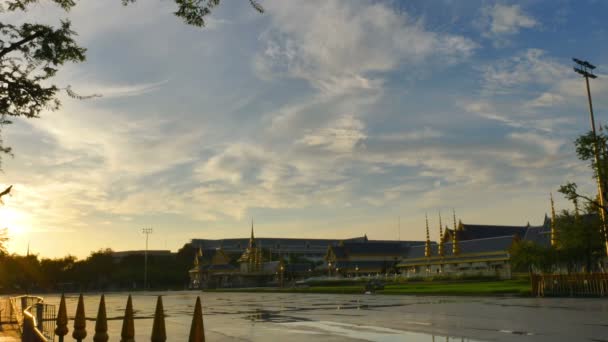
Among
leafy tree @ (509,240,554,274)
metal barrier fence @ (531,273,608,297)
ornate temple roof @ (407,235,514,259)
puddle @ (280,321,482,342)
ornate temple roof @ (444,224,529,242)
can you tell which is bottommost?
puddle @ (280,321,482,342)

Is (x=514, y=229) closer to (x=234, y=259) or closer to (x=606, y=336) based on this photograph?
(x=234, y=259)

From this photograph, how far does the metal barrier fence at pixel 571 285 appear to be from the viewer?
30578 mm

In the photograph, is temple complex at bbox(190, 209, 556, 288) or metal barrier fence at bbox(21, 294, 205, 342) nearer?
metal barrier fence at bbox(21, 294, 205, 342)

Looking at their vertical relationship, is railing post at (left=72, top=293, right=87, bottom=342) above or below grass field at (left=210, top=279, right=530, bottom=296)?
above

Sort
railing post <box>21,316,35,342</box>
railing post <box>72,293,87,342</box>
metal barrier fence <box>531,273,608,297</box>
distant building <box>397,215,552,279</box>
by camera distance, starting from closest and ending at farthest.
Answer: railing post <box>21,316,35,342</box>
railing post <box>72,293,87,342</box>
metal barrier fence <box>531,273,608,297</box>
distant building <box>397,215,552,279</box>

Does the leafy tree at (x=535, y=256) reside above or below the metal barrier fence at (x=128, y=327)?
above

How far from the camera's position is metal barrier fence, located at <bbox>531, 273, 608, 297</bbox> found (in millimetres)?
30578

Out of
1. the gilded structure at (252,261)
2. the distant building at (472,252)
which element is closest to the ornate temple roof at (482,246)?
the distant building at (472,252)

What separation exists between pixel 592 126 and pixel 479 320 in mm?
23247

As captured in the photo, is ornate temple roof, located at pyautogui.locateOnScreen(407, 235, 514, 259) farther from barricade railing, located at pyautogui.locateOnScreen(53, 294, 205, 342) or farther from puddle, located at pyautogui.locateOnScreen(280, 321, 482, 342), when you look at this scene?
barricade railing, located at pyautogui.locateOnScreen(53, 294, 205, 342)

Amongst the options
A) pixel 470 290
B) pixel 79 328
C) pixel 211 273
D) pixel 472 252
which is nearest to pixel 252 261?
pixel 211 273

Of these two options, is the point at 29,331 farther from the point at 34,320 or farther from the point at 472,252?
the point at 472,252

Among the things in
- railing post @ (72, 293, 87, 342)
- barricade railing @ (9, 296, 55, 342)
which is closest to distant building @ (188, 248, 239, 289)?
barricade railing @ (9, 296, 55, 342)

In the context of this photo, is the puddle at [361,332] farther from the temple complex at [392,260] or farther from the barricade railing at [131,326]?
the temple complex at [392,260]
